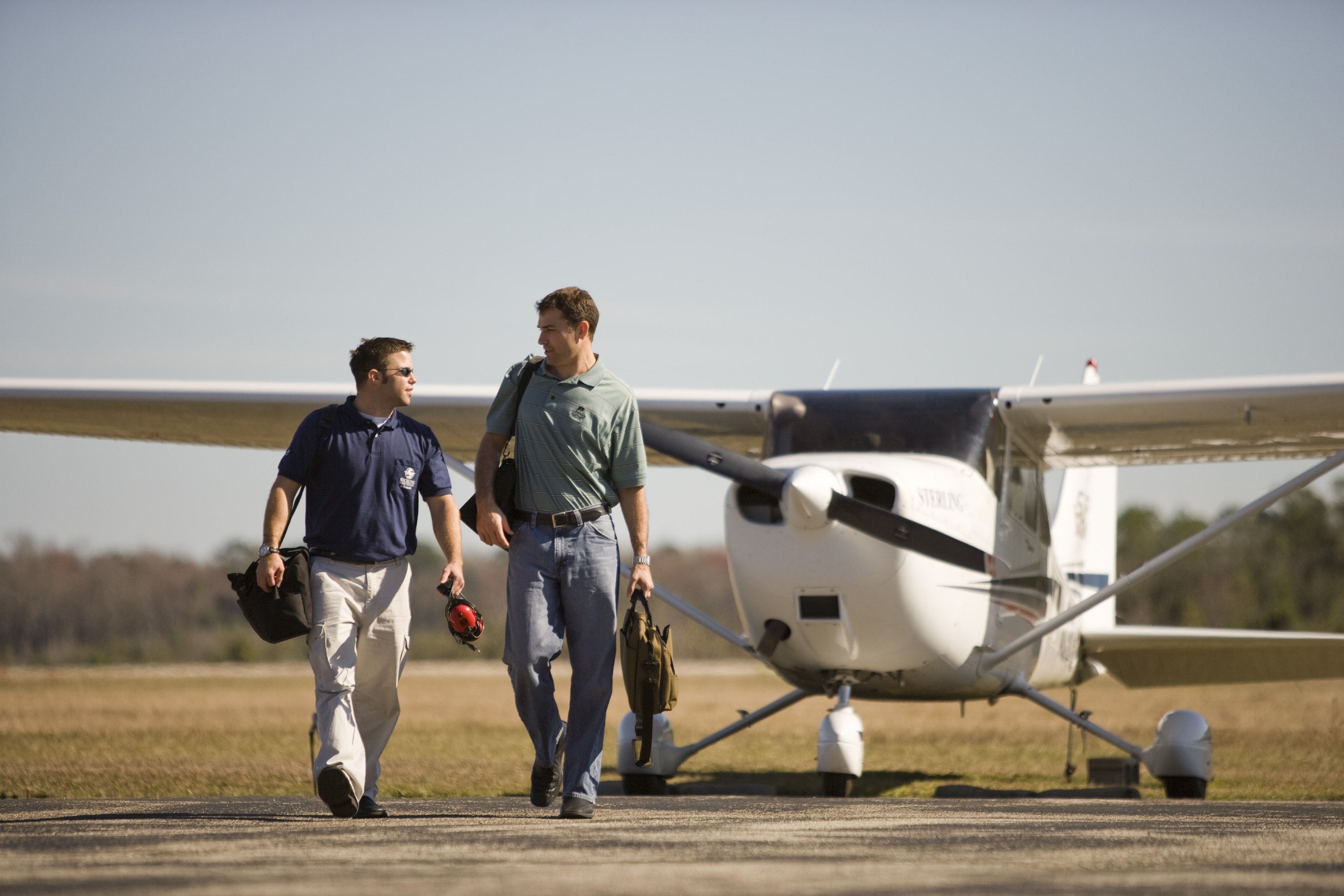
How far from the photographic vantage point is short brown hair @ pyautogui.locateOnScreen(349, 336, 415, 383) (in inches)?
209

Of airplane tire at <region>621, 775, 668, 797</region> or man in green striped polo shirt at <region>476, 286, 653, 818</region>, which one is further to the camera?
airplane tire at <region>621, 775, 668, 797</region>

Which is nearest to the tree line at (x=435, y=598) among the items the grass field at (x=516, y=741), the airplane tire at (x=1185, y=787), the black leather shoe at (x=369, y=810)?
the grass field at (x=516, y=741)

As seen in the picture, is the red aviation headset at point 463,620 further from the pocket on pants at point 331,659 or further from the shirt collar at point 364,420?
the shirt collar at point 364,420

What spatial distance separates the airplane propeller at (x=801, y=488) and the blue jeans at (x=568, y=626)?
3068mm

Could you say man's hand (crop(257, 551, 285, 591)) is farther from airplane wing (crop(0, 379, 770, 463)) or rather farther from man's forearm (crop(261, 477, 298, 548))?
airplane wing (crop(0, 379, 770, 463))

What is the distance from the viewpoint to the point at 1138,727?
71.8 ft

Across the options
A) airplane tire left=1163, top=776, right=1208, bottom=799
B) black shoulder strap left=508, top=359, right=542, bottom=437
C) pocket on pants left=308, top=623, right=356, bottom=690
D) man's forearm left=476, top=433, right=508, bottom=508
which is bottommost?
airplane tire left=1163, top=776, right=1208, bottom=799

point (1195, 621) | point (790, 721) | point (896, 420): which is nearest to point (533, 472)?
point (896, 420)

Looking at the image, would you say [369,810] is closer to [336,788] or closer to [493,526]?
[336,788]

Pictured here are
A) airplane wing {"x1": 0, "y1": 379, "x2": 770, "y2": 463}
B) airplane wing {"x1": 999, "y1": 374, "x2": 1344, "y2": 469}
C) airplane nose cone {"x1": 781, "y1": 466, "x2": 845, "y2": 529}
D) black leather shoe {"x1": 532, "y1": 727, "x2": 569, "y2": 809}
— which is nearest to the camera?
black leather shoe {"x1": 532, "y1": 727, "x2": 569, "y2": 809}

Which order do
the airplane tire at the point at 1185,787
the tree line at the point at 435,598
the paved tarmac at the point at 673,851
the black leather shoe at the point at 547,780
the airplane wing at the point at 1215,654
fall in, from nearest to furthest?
the paved tarmac at the point at 673,851, the black leather shoe at the point at 547,780, the airplane tire at the point at 1185,787, the airplane wing at the point at 1215,654, the tree line at the point at 435,598

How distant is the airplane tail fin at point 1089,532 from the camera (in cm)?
1238

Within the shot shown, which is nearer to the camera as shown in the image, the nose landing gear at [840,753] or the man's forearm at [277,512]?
the man's forearm at [277,512]

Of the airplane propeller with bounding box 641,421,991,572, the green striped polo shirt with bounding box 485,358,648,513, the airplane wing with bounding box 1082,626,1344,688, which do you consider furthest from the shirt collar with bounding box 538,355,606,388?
the airplane wing with bounding box 1082,626,1344,688
